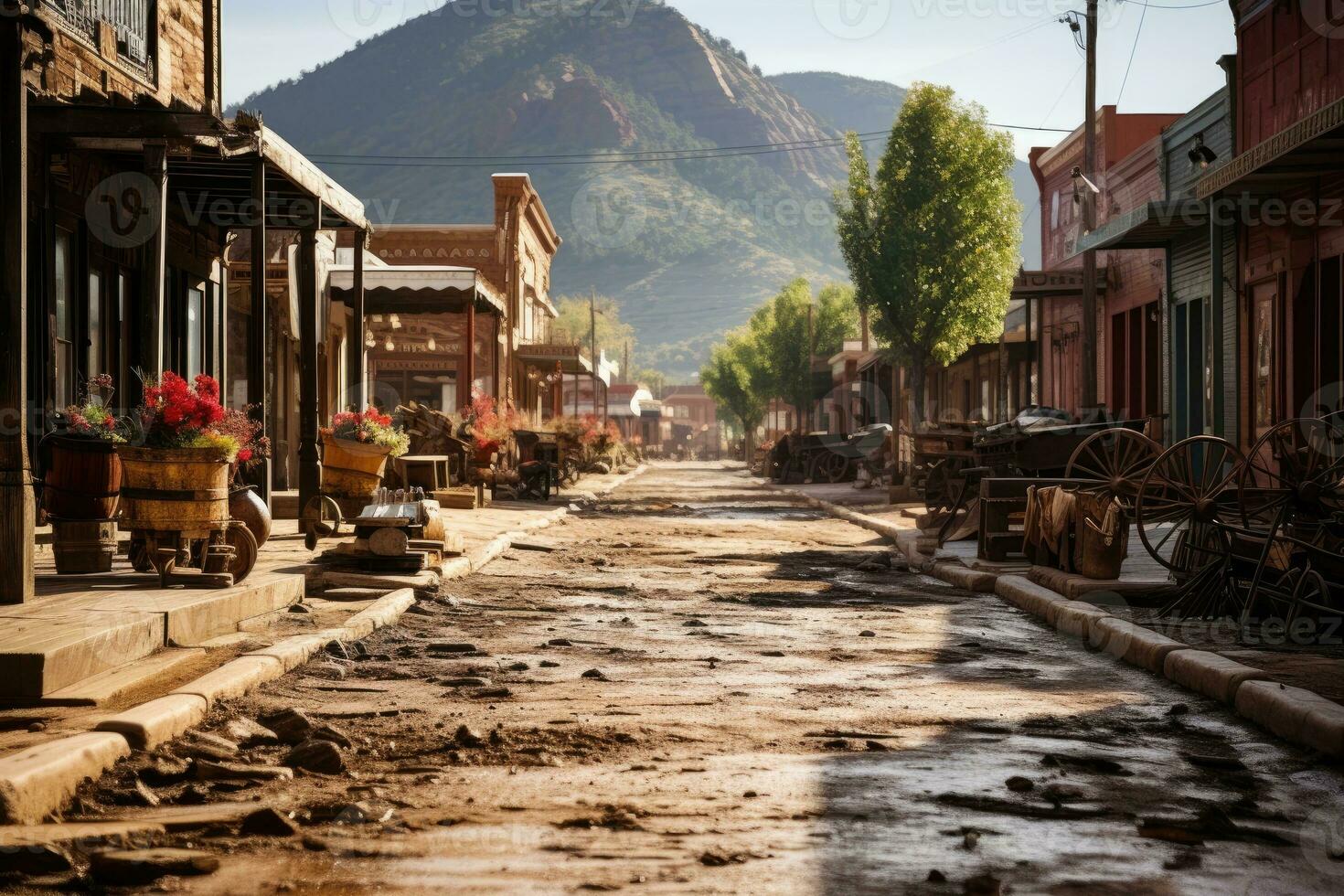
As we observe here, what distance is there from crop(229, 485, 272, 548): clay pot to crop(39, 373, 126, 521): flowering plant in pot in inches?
28.5

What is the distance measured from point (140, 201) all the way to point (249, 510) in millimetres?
6931

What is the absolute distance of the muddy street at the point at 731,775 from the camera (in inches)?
153

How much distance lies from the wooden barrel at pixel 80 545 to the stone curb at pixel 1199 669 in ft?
20.1

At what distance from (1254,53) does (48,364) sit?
53.1 feet

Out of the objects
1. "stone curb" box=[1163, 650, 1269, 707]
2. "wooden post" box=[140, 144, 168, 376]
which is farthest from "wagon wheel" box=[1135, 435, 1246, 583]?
"wooden post" box=[140, 144, 168, 376]

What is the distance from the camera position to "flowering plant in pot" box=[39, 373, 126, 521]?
349 inches

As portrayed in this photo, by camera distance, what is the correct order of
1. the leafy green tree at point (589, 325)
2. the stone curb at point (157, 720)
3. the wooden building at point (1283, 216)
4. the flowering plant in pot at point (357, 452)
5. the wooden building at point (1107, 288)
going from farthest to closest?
the leafy green tree at point (589, 325), the wooden building at point (1107, 288), the wooden building at point (1283, 216), the flowering plant in pot at point (357, 452), the stone curb at point (157, 720)

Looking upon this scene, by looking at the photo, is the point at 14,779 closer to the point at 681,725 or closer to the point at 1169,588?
the point at 681,725

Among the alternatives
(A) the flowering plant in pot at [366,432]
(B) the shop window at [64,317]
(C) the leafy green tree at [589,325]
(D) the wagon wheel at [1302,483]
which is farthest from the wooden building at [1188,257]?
(C) the leafy green tree at [589,325]

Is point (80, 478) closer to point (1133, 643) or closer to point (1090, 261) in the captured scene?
point (1133, 643)

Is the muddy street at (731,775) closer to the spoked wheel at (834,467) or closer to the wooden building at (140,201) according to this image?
the wooden building at (140,201)

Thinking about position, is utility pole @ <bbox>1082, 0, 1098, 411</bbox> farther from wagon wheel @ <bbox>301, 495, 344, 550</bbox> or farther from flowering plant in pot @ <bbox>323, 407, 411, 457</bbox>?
wagon wheel @ <bbox>301, 495, 344, 550</bbox>

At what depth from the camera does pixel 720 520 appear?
2316 centimetres

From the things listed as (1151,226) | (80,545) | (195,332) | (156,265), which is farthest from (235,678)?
(1151,226)
